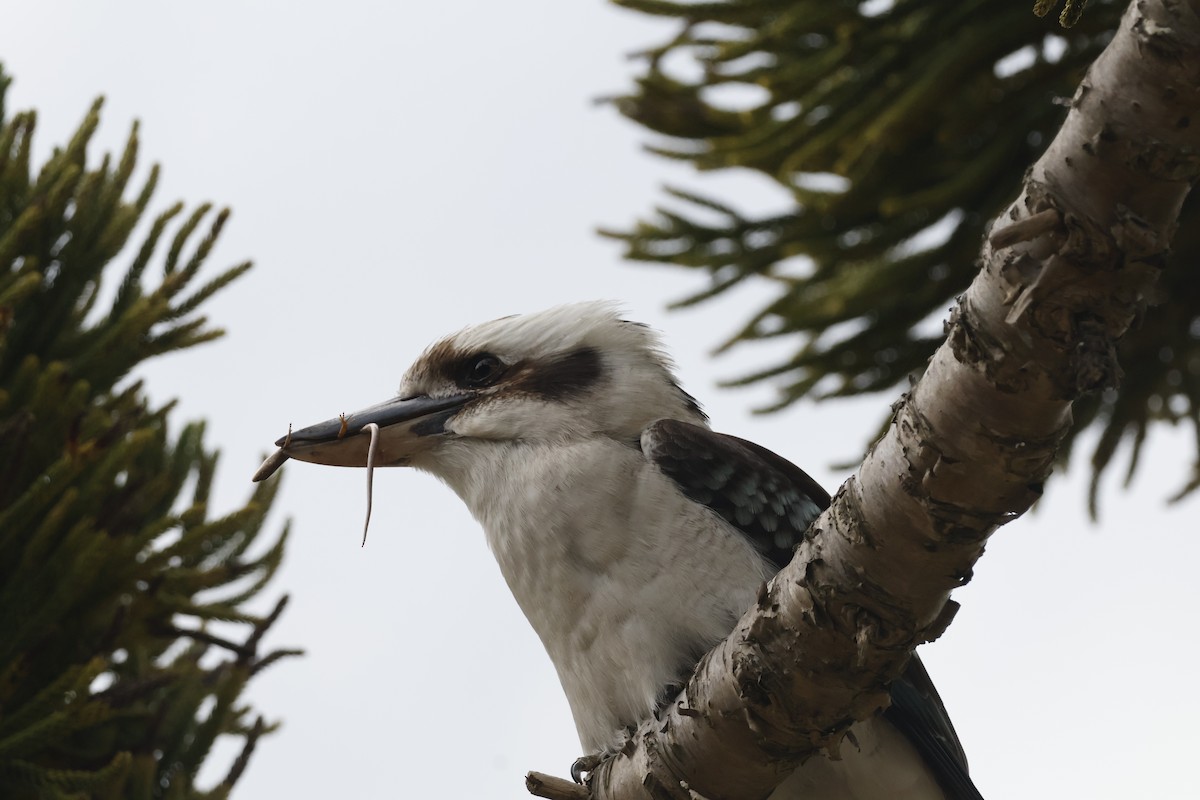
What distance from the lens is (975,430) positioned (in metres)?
1.47

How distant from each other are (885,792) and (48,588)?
1.56 m

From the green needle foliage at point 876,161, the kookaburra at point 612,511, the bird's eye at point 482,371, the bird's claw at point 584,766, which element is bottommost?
the bird's claw at point 584,766

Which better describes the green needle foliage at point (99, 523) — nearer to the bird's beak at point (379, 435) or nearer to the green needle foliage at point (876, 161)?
the bird's beak at point (379, 435)

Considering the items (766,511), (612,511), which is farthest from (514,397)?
(766,511)

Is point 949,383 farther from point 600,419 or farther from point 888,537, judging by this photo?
point 600,419

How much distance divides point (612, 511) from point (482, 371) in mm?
621

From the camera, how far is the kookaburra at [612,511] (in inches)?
93.0

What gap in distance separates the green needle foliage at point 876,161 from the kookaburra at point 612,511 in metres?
0.90

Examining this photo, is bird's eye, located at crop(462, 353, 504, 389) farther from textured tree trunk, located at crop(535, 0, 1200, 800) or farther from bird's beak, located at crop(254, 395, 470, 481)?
textured tree trunk, located at crop(535, 0, 1200, 800)

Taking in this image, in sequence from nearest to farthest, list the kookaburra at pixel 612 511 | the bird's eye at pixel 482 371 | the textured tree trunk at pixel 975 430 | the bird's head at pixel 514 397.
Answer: the textured tree trunk at pixel 975 430 → the kookaburra at pixel 612 511 → the bird's head at pixel 514 397 → the bird's eye at pixel 482 371

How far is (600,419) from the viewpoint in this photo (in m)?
2.76

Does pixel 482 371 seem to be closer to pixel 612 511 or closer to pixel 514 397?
pixel 514 397

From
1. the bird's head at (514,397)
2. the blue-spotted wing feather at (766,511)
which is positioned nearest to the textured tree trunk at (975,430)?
the blue-spotted wing feather at (766,511)

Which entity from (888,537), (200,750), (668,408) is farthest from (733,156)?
(888,537)
